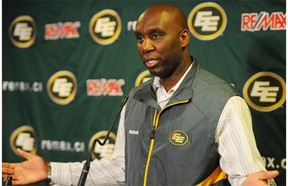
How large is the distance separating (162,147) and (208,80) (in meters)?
0.32

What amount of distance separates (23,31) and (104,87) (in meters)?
0.67

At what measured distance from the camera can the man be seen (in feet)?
5.75

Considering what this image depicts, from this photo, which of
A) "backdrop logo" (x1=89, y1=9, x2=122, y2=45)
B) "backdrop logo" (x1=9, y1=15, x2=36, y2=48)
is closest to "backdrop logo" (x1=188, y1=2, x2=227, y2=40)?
"backdrop logo" (x1=89, y1=9, x2=122, y2=45)

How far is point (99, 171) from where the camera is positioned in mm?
2090

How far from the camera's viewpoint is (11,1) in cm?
313

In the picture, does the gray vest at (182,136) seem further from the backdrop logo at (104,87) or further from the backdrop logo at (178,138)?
the backdrop logo at (104,87)

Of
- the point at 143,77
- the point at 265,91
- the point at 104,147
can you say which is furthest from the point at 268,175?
the point at 104,147

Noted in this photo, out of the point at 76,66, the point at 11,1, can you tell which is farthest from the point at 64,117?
the point at 11,1

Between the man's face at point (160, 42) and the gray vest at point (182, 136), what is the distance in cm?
10

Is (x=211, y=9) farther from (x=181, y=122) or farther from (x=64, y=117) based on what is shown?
(x=64, y=117)

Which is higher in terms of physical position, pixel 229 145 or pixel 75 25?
pixel 75 25

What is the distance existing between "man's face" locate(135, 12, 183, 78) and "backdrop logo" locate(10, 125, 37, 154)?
56.3 inches

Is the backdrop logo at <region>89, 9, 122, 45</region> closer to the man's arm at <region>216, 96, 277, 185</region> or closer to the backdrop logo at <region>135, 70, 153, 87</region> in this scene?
the backdrop logo at <region>135, 70, 153, 87</region>

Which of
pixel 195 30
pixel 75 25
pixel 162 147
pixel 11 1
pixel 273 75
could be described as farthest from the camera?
pixel 11 1
